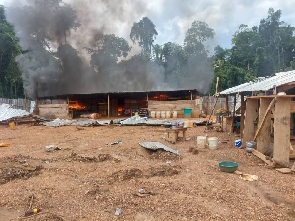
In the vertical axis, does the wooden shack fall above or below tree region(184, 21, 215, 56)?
below

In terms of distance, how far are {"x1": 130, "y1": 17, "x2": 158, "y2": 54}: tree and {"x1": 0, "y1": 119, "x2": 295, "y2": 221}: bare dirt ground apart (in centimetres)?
4091

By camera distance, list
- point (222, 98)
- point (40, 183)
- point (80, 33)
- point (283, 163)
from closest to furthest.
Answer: point (40, 183), point (283, 163), point (222, 98), point (80, 33)

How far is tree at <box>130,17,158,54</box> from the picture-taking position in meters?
45.6

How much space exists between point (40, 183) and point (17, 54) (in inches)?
1062

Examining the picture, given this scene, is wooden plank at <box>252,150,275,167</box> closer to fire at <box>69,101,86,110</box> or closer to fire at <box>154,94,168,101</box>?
fire at <box>154,94,168,101</box>

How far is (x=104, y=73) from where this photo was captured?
3769cm

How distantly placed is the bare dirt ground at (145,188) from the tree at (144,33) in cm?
4091

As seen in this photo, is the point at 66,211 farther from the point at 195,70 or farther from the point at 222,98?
the point at 195,70

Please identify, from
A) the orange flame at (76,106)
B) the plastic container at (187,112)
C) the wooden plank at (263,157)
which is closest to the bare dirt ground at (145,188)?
the wooden plank at (263,157)

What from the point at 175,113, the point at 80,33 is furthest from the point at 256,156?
the point at 80,33

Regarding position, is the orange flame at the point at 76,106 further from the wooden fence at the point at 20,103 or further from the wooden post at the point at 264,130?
the wooden post at the point at 264,130

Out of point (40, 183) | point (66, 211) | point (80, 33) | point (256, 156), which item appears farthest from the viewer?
point (80, 33)

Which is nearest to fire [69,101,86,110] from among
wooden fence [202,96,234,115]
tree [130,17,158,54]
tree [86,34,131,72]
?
wooden fence [202,96,234,115]

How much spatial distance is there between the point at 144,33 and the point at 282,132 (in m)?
43.7
